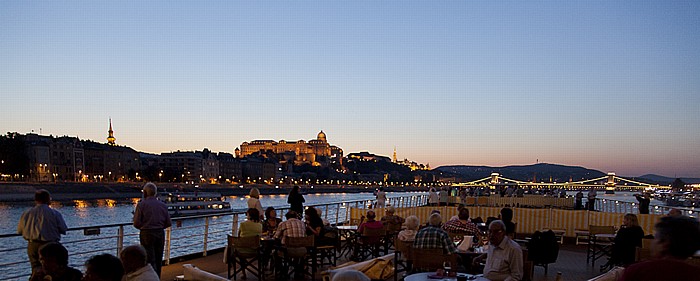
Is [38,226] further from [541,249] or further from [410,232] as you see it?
[541,249]

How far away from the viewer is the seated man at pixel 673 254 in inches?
94.6

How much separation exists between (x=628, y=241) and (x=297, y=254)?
4.82 metres

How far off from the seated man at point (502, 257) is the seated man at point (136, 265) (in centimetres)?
317

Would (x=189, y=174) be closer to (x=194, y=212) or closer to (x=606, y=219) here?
(x=194, y=212)

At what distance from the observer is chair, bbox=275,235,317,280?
8055 mm

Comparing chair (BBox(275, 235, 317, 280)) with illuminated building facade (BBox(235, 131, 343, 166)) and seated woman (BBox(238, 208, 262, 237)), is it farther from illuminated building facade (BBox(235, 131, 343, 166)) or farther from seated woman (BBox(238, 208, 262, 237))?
illuminated building facade (BBox(235, 131, 343, 166))

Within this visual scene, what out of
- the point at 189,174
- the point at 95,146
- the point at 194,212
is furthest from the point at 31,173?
the point at 194,212

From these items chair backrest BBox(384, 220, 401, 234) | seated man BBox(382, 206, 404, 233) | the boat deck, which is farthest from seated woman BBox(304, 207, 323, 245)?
seated man BBox(382, 206, 404, 233)

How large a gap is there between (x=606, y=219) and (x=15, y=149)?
8888 centimetres

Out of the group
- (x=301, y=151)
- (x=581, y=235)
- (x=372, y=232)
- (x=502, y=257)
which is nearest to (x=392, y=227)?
(x=372, y=232)

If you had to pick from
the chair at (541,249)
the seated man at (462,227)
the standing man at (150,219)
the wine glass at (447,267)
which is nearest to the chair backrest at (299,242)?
the standing man at (150,219)

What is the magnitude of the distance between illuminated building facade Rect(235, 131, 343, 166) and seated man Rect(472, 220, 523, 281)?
16742 centimetres

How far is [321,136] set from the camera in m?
193

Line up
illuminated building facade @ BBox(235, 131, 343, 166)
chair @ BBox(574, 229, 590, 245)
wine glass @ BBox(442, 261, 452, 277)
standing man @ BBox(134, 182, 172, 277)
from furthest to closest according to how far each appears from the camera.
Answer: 1. illuminated building facade @ BBox(235, 131, 343, 166)
2. chair @ BBox(574, 229, 590, 245)
3. standing man @ BBox(134, 182, 172, 277)
4. wine glass @ BBox(442, 261, 452, 277)
